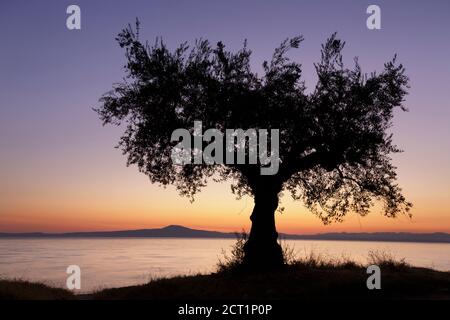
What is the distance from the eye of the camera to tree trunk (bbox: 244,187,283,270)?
26.3 meters

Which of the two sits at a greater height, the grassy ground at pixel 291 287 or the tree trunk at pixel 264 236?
the tree trunk at pixel 264 236

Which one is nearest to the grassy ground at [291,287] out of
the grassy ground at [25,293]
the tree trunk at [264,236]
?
the tree trunk at [264,236]

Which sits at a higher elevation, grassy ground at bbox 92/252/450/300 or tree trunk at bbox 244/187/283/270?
tree trunk at bbox 244/187/283/270

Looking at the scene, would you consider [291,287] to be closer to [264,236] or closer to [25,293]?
[264,236]

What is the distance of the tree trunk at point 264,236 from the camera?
2633 centimetres

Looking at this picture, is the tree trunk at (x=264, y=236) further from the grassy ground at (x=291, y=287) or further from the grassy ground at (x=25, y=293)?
the grassy ground at (x=25, y=293)

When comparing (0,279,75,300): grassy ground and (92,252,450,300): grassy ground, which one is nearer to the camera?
(0,279,75,300): grassy ground

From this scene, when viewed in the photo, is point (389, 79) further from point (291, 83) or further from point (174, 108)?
point (174, 108)

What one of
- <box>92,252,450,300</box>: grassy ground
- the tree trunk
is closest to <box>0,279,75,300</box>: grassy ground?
<box>92,252,450,300</box>: grassy ground

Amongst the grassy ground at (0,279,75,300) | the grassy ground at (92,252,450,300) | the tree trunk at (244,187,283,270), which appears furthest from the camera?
the tree trunk at (244,187,283,270)

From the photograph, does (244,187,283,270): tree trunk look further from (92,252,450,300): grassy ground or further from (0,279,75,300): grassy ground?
(0,279,75,300): grassy ground

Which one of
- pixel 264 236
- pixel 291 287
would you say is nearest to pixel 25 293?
pixel 291 287

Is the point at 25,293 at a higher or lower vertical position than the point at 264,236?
lower

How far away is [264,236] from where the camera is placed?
26.5 meters
